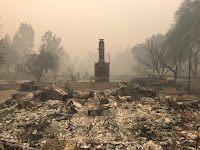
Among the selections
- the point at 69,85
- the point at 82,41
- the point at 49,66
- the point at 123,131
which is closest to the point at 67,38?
the point at 82,41

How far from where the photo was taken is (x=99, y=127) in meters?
6.34

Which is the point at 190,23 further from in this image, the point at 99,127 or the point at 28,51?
the point at 28,51

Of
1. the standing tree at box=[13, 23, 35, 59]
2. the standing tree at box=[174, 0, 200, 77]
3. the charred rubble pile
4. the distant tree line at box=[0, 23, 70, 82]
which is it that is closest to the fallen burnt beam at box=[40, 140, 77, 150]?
the charred rubble pile

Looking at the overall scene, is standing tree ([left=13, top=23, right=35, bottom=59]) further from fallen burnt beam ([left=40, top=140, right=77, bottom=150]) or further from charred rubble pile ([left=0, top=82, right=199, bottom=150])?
fallen burnt beam ([left=40, top=140, right=77, bottom=150])

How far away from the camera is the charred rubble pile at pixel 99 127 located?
16.2ft

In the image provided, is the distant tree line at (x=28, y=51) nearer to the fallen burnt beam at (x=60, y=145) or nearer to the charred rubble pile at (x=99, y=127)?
the charred rubble pile at (x=99, y=127)

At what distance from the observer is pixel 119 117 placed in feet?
24.4

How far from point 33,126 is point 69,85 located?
394 inches

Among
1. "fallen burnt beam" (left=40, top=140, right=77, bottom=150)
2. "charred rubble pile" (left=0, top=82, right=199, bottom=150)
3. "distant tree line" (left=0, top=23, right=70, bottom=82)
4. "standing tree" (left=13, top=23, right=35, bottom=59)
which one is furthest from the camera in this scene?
"standing tree" (left=13, top=23, right=35, bottom=59)

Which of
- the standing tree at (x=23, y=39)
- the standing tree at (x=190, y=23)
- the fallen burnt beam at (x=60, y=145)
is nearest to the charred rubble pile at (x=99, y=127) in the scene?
the fallen burnt beam at (x=60, y=145)

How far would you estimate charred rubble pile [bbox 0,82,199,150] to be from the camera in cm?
493

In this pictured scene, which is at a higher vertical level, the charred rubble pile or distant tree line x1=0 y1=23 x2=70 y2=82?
distant tree line x1=0 y1=23 x2=70 y2=82

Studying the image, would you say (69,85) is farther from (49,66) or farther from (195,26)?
(195,26)

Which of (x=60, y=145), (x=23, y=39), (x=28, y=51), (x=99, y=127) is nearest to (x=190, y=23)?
(x=99, y=127)
